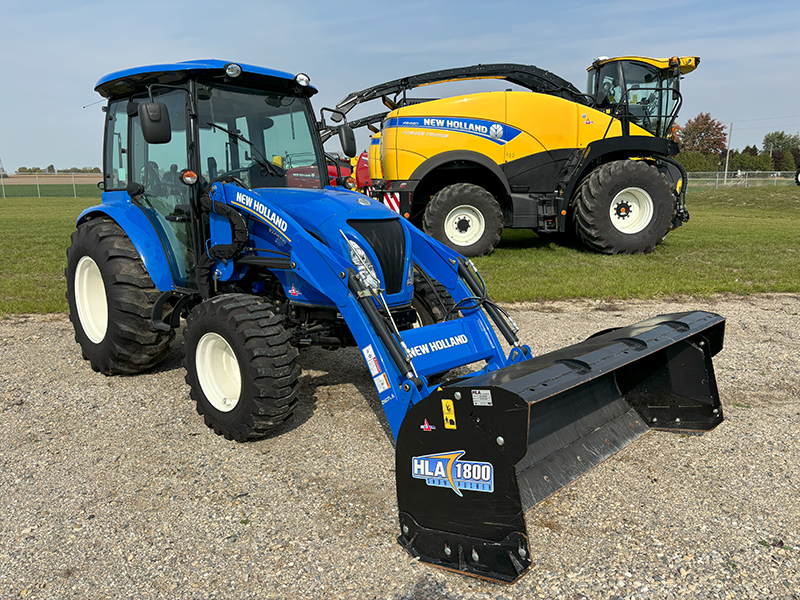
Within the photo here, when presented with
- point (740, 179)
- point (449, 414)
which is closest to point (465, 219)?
point (449, 414)

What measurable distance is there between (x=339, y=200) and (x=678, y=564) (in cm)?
300

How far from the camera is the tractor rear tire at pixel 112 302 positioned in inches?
197

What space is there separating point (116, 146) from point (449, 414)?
4344 mm

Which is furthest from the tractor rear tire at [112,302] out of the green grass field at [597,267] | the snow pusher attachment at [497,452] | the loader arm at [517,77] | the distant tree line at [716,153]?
the distant tree line at [716,153]

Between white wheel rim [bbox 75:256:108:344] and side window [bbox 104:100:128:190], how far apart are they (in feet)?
2.60

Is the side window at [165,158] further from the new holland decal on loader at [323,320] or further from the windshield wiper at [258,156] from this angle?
the windshield wiper at [258,156]

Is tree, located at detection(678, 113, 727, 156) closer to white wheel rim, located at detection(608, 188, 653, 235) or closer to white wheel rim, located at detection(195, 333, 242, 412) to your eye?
white wheel rim, located at detection(608, 188, 653, 235)

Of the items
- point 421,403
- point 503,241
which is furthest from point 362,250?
point 503,241

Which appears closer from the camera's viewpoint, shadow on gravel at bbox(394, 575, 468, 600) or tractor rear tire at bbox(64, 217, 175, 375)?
shadow on gravel at bbox(394, 575, 468, 600)

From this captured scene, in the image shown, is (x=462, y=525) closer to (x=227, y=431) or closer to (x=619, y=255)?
(x=227, y=431)

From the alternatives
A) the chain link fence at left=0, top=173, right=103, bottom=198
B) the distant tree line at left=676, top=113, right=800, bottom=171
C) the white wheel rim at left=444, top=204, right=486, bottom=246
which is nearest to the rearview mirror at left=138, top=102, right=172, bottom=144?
the white wheel rim at left=444, top=204, right=486, bottom=246

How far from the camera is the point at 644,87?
40.7ft

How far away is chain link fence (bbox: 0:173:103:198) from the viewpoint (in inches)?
1718

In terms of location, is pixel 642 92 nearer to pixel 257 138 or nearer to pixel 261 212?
pixel 257 138
